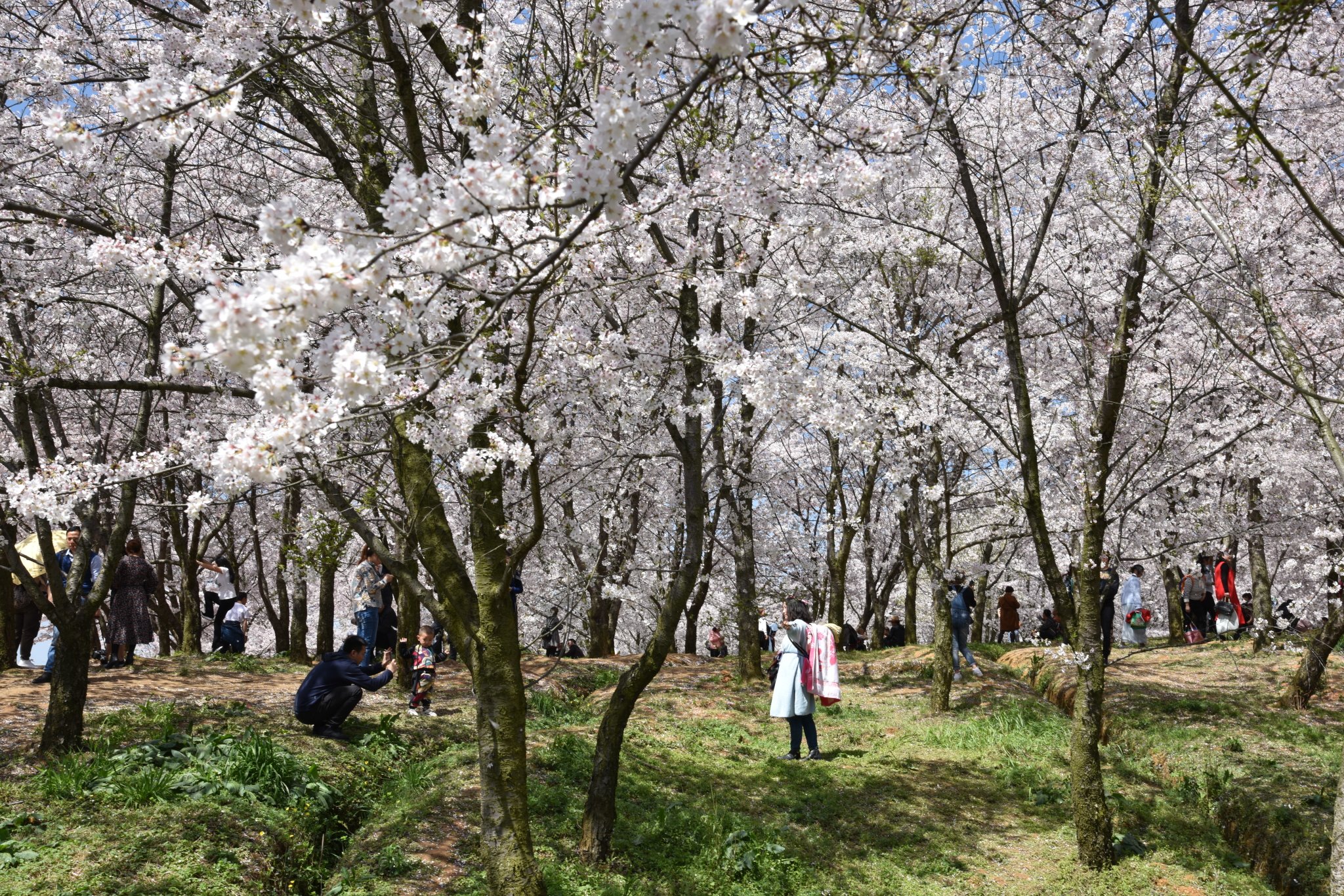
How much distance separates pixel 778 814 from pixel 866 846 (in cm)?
78

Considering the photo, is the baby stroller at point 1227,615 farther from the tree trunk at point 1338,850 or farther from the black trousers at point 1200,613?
the tree trunk at point 1338,850

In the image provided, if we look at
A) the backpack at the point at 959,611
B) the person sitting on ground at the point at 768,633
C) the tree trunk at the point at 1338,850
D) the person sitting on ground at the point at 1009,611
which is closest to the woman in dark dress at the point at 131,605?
the backpack at the point at 959,611

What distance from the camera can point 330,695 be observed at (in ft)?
27.5

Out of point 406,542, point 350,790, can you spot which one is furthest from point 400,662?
point 406,542

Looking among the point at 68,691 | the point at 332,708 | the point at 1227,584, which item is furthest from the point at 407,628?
the point at 1227,584

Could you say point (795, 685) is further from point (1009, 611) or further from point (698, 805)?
point (1009, 611)

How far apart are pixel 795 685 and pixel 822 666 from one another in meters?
0.41

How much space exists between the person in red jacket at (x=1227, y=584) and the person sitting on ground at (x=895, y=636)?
7.15 m

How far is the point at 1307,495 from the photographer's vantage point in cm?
1733

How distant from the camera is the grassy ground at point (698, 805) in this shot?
590cm

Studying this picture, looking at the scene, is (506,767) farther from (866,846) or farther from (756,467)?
(756,467)

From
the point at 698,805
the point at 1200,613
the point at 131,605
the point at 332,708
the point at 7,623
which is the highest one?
the point at 131,605

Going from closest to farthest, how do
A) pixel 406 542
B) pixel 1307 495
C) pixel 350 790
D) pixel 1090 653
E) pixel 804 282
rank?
pixel 406 542
pixel 1090 653
pixel 804 282
pixel 350 790
pixel 1307 495

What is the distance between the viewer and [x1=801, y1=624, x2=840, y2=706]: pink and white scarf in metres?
9.02
